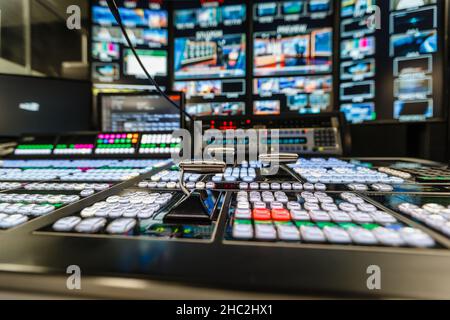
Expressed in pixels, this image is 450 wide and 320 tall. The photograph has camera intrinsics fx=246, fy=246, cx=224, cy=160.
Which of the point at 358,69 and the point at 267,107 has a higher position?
the point at 358,69

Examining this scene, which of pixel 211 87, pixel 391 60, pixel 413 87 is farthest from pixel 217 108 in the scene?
pixel 413 87

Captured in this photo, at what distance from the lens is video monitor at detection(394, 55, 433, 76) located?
4.95 feet

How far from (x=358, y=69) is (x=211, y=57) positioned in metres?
1.02

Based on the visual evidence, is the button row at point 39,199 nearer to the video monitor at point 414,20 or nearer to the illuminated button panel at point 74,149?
the illuminated button panel at point 74,149

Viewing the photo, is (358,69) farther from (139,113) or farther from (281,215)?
(281,215)

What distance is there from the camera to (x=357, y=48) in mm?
1655

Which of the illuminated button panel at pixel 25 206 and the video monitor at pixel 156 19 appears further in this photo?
the video monitor at pixel 156 19

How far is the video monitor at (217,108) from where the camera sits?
181 cm

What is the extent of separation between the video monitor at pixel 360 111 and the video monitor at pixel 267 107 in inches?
17.4

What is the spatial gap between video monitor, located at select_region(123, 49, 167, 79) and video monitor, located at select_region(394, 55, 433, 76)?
5.13ft

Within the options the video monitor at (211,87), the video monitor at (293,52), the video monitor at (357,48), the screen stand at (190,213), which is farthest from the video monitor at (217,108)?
the screen stand at (190,213)

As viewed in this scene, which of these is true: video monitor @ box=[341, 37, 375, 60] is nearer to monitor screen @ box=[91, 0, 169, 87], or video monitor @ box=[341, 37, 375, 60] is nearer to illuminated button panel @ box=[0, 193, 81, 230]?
monitor screen @ box=[91, 0, 169, 87]

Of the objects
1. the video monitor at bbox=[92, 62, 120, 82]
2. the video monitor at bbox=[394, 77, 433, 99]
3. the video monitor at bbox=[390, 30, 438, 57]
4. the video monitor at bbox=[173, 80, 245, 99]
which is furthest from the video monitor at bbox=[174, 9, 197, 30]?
the video monitor at bbox=[394, 77, 433, 99]
